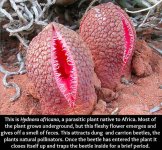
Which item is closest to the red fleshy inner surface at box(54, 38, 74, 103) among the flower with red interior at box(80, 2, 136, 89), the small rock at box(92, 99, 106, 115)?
the small rock at box(92, 99, 106, 115)

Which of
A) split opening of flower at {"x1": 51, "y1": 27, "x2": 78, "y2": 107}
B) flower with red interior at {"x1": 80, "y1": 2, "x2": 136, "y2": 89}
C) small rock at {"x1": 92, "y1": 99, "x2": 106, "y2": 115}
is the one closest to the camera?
split opening of flower at {"x1": 51, "y1": 27, "x2": 78, "y2": 107}

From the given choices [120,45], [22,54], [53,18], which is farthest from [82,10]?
[120,45]

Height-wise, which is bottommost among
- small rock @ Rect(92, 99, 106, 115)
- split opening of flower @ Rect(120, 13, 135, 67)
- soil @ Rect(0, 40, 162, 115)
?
soil @ Rect(0, 40, 162, 115)

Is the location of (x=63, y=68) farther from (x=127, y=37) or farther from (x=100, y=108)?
(x=127, y=37)

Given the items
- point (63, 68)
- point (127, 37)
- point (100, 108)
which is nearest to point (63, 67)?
point (63, 68)

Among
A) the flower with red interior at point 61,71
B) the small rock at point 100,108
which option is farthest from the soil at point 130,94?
the flower with red interior at point 61,71

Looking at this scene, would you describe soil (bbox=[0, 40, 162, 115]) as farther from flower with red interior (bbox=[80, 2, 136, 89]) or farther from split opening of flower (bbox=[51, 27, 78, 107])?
split opening of flower (bbox=[51, 27, 78, 107])

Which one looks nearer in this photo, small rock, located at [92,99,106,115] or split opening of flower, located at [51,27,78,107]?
A: split opening of flower, located at [51,27,78,107]

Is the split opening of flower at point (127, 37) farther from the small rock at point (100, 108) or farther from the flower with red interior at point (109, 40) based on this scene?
the small rock at point (100, 108)
